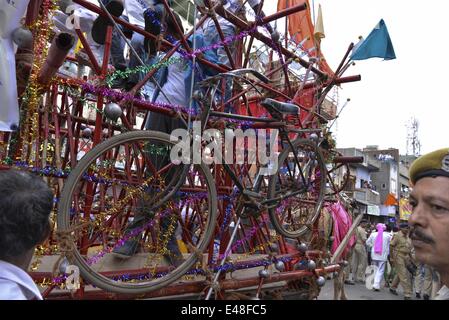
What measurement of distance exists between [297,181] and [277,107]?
105 cm

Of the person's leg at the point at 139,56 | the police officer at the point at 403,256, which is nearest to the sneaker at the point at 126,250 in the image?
the person's leg at the point at 139,56

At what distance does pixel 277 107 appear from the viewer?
10.5ft

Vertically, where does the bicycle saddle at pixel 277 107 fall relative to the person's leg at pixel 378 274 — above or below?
above

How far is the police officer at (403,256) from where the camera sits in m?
9.08

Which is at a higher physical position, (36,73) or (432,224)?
(36,73)

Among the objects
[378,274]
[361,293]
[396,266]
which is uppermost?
[396,266]

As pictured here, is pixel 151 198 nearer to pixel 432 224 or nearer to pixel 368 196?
pixel 432 224

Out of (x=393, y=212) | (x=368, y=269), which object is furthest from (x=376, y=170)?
(x=368, y=269)

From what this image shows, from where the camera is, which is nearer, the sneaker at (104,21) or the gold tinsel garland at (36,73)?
the gold tinsel garland at (36,73)

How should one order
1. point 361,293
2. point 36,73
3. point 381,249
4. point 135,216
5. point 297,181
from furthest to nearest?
point 381,249 → point 361,293 → point 297,181 → point 135,216 → point 36,73

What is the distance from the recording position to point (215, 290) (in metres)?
2.67

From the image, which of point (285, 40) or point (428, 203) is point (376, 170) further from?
point (428, 203)

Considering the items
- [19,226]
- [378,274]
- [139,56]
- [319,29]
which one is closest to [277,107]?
[139,56]

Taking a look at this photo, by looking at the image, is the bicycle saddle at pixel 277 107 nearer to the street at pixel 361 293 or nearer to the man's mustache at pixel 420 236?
the man's mustache at pixel 420 236
